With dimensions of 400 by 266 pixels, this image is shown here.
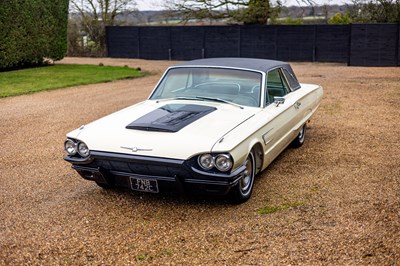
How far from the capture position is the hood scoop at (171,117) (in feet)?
15.2

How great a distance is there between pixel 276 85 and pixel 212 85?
888mm

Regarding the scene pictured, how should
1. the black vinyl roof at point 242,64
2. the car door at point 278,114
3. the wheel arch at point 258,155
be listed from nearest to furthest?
1. the wheel arch at point 258,155
2. the car door at point 278,114
3. the black vinyl roof at point 242,64

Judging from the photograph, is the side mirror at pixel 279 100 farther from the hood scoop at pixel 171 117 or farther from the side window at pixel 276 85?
the hood scoop at pixel 171 117

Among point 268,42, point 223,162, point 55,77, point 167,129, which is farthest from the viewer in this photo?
point 268,42

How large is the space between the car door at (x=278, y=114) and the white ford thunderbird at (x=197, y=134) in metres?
0.01

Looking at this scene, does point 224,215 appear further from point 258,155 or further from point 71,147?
point 71,147

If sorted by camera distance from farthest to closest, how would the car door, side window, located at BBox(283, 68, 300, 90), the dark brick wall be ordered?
the dark brick wall < side window, located at BBox(283, 68, 300, 90) < the car door

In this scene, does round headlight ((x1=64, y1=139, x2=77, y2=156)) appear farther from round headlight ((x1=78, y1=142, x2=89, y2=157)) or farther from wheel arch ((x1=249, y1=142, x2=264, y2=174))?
wheel arch ((x1=249, y1=142, x2=264, y2=174))

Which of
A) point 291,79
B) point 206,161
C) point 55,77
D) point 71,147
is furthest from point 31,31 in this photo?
point 206,161

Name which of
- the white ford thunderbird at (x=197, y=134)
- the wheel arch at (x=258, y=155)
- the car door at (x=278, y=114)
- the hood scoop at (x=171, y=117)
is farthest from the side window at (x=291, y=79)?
the wheel arch at (x=258, y=155)

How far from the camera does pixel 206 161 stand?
427 cm

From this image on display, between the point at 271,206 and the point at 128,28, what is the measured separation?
2219 centimetres

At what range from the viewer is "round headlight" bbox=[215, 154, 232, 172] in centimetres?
423

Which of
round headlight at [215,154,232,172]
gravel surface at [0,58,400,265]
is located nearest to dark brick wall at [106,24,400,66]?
gravel surface at [0,58,400,265]
